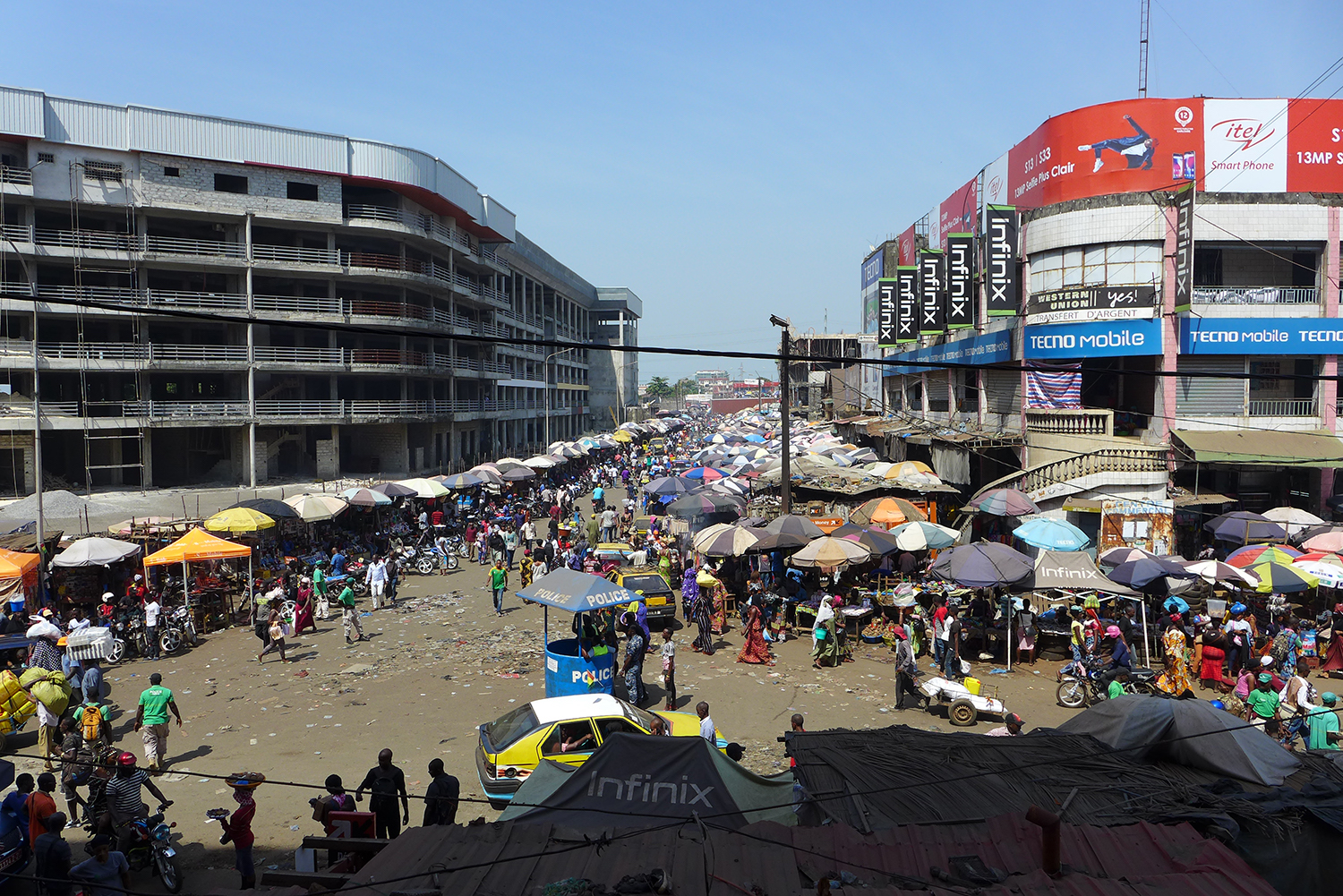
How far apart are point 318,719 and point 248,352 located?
31029 millimetres

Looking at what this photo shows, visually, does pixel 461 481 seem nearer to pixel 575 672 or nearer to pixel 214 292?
pixel 214 292

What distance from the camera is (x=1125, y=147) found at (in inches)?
1106

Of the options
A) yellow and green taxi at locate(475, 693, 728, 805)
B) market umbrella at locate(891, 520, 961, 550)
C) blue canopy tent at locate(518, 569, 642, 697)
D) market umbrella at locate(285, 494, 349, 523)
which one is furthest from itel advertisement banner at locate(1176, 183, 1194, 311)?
market umbrella at locate(285, 494, 349, 523)

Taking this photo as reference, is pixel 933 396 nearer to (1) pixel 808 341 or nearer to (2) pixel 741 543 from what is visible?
(2) pixel 741 543

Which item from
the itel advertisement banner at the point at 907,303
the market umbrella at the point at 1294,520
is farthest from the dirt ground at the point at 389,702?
the itel advertisement banner at the point at 907,303

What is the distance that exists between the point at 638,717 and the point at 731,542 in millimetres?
9315

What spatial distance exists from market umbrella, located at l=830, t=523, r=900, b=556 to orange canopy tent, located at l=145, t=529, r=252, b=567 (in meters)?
14.2

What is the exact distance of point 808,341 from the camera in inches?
3551

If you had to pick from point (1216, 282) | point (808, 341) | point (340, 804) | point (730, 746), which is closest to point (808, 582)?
point (730, 746)

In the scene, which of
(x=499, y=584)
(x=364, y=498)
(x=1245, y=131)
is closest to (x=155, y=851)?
(x=499, y=584)

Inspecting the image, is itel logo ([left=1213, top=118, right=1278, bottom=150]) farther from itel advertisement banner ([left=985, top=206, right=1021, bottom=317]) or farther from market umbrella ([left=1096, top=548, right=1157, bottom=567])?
market umbrella ([left=1096, top=548, right=1157, bottom=567])

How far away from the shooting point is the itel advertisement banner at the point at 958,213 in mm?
39281

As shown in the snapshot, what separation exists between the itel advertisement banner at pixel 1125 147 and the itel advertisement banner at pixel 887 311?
36.6 ft

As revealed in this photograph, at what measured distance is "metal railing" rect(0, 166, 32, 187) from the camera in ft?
116
